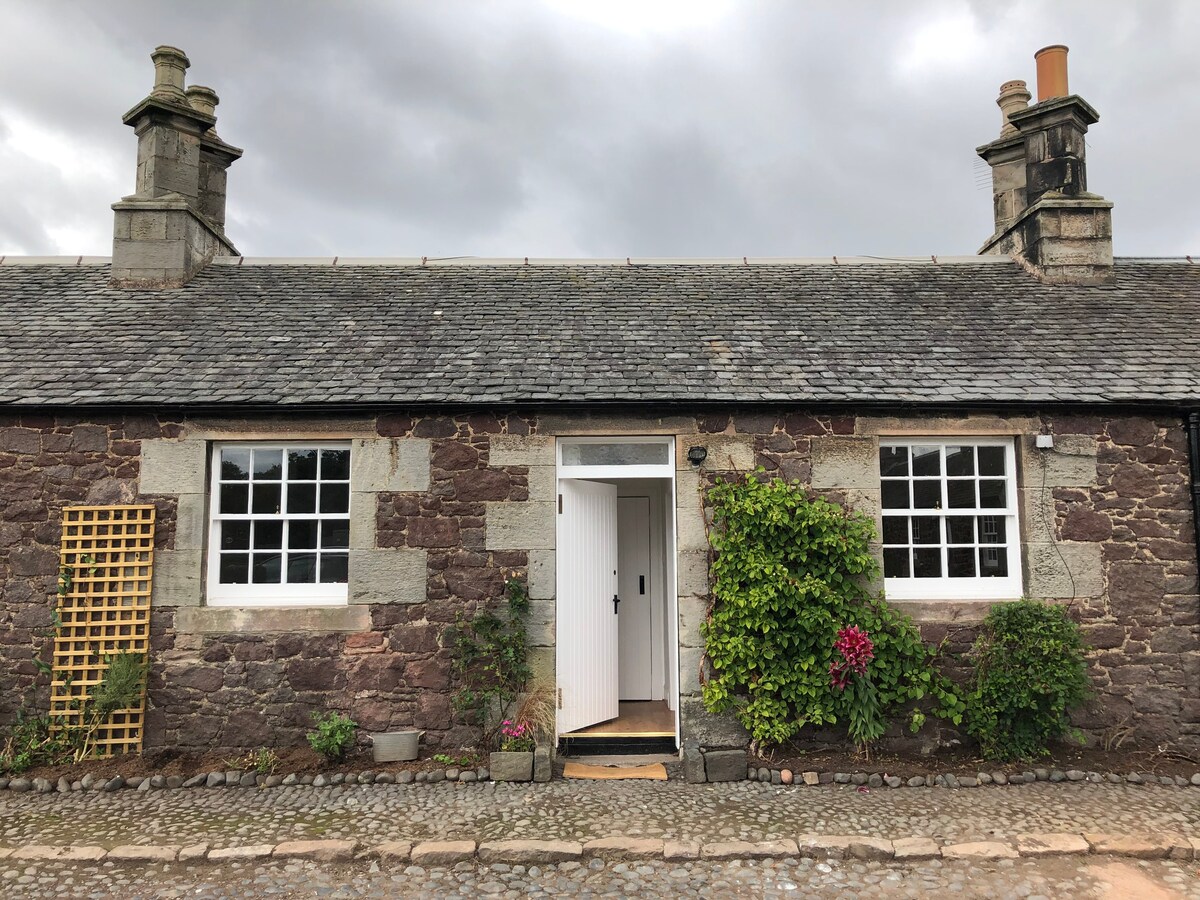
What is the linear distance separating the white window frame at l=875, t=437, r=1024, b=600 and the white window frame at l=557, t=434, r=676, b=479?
200 centimetres

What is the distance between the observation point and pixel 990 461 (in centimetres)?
692

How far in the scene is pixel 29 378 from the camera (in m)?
6.96

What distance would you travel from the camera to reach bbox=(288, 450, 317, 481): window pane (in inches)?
269

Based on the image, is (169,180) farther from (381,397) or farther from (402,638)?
(402,638)

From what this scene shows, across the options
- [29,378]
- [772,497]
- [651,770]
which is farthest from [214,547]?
[772,497]

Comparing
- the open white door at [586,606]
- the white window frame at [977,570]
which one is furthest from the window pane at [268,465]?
the white window frame at [977,570]

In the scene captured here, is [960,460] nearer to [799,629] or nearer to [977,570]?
[977,570]

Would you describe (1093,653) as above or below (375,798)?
above

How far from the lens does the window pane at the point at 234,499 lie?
6.84m

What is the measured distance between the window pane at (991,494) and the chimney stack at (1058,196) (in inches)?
154

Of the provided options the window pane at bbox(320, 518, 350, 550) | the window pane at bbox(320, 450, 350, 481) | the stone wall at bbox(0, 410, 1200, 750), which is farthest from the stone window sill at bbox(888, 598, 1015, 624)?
the window pane at bbox(320, 450, 350, 481)

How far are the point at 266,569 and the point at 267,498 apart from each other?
685 mm

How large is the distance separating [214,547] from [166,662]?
1.10m

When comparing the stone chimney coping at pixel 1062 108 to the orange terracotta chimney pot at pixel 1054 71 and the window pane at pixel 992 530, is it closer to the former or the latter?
the orange terracotta chimney pot at pixel 1054 71
